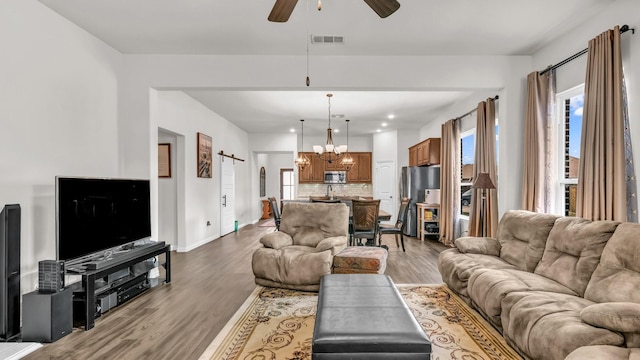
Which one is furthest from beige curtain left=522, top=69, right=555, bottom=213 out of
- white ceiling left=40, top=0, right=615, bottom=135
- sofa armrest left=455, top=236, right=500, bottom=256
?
sofa armrest left=455, top=236, right=500, bottom=256

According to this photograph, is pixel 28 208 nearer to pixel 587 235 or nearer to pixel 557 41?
pixel 587 235

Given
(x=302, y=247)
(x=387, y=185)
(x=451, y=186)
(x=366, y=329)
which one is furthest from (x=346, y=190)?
(x=366, y=329)

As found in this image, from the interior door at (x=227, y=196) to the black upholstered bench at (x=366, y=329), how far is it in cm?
576

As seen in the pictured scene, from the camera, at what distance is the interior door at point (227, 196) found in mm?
7648

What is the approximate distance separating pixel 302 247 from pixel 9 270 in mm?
2595

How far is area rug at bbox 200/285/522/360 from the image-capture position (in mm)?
2322

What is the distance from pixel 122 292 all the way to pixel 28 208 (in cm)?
111

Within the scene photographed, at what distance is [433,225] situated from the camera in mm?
7062

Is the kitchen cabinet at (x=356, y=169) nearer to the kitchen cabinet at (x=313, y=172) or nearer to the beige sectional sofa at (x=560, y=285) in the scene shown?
the kitchen cabinet at (x=313, y=172)

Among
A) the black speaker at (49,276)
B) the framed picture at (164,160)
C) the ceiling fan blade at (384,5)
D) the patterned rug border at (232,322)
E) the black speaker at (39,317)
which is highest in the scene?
the ceiling fan blade at (384,5)

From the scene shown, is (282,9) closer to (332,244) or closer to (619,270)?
(332,244)

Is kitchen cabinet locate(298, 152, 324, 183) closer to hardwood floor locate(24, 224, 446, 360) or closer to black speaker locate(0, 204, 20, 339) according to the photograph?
hardwood floor locate(24, 224, 446, 360)

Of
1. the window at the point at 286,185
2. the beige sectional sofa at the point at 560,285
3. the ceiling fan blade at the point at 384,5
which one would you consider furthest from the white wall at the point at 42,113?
the window at the point at 286,185

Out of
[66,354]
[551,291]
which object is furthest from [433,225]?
[66,354]
